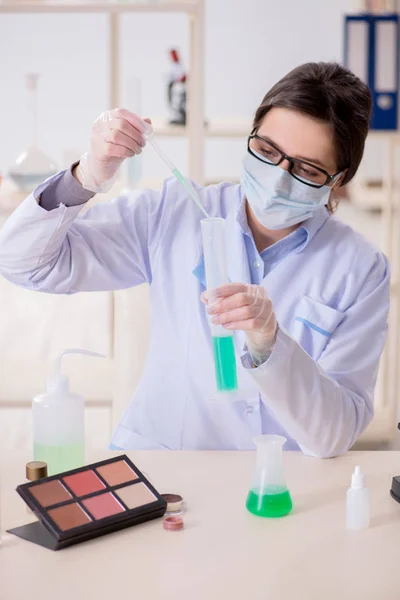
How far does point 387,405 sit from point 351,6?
4.07 m

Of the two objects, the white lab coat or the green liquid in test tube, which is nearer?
the green liquid in test tube

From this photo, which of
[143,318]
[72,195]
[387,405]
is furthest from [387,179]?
[72,195]

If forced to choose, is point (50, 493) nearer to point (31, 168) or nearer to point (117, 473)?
point (117, 473)

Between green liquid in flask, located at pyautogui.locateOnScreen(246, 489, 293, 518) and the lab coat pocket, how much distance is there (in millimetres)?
382

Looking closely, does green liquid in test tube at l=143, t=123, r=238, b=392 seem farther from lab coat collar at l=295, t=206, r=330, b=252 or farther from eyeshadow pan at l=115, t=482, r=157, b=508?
lab coat collar at l=295, t=206, r=330, b=252

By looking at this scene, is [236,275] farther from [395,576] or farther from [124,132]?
[395,576]

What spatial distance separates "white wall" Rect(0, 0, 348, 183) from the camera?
6.13 m

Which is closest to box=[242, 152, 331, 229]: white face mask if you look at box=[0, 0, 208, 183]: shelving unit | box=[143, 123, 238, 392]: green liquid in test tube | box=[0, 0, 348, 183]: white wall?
box=[143, 123, 238, 392]: green liquid in test tube

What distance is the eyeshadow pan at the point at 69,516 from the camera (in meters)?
1.07

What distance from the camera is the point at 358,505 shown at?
3.72 ft

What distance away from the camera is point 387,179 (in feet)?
12.8

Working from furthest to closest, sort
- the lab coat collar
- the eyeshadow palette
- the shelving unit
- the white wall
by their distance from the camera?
the white wall → the shelving unit → the lab coat collar → the eyeshadow palette

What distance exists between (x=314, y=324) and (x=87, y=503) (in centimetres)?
54

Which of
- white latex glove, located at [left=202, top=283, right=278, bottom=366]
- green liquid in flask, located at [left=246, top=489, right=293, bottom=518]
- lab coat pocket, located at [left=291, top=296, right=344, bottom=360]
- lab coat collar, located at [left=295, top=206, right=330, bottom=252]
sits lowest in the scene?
green liquid in flask, located at [left=246, top=489, right=293, bottom=518]
